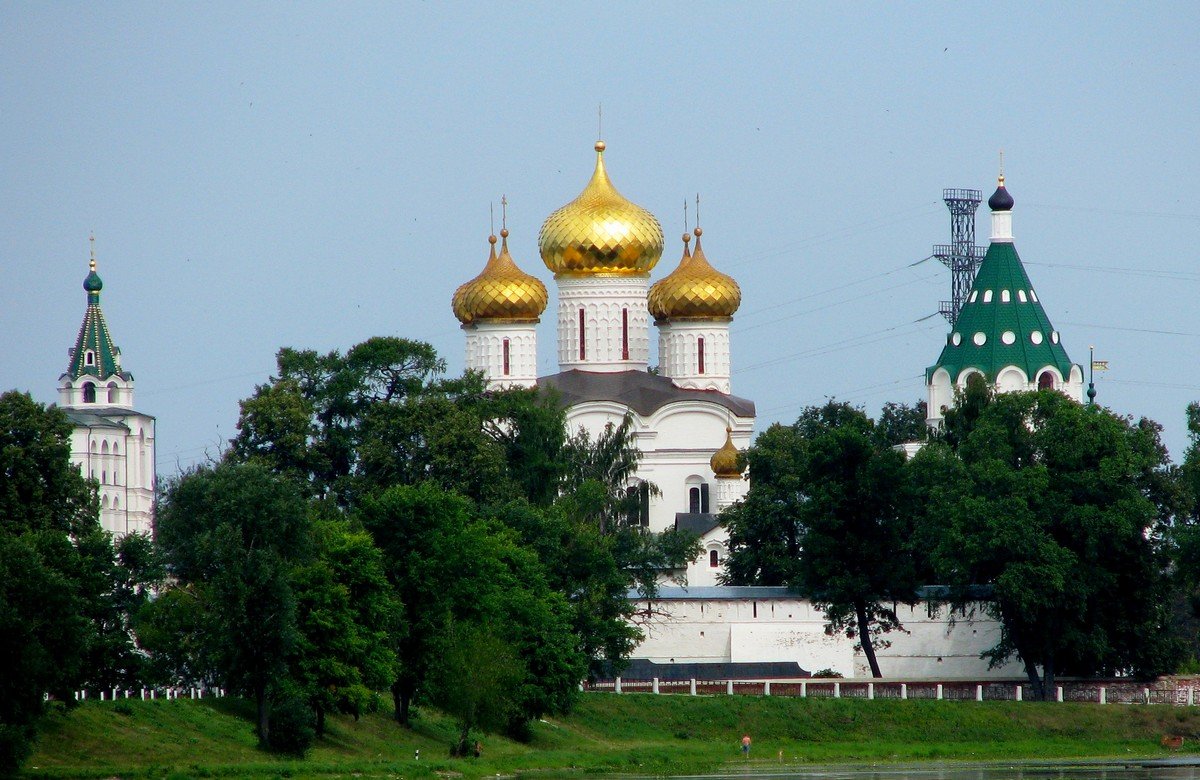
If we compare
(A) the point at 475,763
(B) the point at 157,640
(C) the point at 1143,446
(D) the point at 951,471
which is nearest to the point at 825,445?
(D) the point at 951,471

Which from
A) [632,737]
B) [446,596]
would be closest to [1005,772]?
[632,737]

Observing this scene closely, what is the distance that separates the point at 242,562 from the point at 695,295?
32769 mm

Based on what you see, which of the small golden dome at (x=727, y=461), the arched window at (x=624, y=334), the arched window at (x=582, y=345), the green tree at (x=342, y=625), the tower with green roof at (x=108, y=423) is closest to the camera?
the green tree at (x=342, y=625)

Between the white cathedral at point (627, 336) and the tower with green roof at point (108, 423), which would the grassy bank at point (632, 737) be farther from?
the tower with green roof at point (108, 423)

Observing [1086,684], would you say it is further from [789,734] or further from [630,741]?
[630,741]

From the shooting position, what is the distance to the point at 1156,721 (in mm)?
50312

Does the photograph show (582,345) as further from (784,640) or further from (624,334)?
(784,640)

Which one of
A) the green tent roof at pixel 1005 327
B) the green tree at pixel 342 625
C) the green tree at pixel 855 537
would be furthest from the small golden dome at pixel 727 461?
the green tree at pixel 342 625

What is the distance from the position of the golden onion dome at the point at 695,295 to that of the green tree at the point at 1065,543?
17.2 metres

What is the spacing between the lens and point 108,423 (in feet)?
276

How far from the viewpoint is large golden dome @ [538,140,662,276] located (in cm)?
6925

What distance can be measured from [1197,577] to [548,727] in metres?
12.8

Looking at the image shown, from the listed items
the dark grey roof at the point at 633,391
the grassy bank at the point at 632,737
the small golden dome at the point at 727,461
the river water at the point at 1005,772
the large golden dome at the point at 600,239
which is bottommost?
the river water at the point at 1005,772

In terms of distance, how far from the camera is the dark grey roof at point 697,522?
Answer: 218ft
